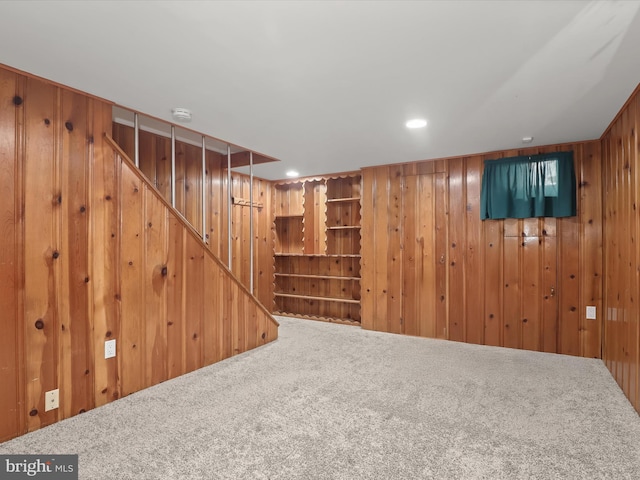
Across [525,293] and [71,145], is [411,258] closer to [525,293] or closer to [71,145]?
[525,293]

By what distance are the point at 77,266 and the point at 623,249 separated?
4.08 meters

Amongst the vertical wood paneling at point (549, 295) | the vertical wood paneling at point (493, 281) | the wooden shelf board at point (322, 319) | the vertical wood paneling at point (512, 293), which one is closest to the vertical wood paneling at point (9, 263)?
the wooden shelf board at point (322, 319)

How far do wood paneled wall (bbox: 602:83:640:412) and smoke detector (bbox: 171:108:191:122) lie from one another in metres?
3.26

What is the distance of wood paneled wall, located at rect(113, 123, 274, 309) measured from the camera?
3.51 metres

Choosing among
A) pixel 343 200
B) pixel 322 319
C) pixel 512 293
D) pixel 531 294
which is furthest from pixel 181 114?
pixel 531 294

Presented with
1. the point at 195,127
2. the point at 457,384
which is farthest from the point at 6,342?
the point at 457,384

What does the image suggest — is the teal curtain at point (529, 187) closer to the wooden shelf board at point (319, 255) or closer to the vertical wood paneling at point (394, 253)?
the vertical wood paneling at point (394, 253)

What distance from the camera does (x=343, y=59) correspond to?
1.98 m

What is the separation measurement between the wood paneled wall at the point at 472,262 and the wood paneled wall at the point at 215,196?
66.4 inches

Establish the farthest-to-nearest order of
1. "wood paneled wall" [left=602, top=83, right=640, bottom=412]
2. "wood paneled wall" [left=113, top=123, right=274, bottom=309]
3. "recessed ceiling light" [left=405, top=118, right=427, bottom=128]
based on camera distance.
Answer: "wood paneled wall" [left=113, top=123, right=274, bottom=309], "recessed ceiling light" [left=405, top=118, right=427, bottom=128], "wood paneled wall" [left=602, top=83, right=640, bottom=412]

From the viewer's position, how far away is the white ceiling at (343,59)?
159 cm

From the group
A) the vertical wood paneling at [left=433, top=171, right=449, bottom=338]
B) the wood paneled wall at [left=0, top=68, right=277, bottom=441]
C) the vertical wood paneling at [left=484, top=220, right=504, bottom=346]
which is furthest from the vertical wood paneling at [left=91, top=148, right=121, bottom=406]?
the vertical wood paneling at [left=484, top=220, right=504, bottom=346]

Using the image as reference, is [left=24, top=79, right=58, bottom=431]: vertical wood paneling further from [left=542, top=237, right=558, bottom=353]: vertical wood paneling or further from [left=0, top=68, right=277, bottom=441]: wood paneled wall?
[left=542, top=237, right=558, bottom=353]: vertical wood paneling

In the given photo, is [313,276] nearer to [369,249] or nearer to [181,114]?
[369,249]
